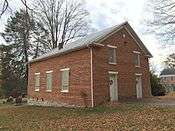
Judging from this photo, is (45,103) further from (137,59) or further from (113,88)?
(137,59)

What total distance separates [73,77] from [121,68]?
4573 mm

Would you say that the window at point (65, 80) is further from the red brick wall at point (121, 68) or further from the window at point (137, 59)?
the window at point (137, 59)

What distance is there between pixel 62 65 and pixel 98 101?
590 centimetres

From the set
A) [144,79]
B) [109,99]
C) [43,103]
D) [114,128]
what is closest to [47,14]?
[43,103]

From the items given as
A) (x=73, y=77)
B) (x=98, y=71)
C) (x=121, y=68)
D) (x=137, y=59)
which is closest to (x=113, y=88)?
(x=121, y=68)

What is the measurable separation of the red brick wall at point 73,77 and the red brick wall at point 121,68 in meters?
0.79

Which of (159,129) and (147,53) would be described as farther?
(147,53)

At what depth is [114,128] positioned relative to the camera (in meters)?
13.0

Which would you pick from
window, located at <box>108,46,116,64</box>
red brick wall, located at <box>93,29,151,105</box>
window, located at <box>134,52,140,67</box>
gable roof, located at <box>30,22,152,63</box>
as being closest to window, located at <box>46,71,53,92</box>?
gable roof, located at <box>30,22,152,63</box>

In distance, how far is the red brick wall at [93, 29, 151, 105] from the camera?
23219 millimetres

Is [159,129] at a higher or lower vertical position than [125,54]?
lower

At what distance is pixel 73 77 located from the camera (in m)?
24.8

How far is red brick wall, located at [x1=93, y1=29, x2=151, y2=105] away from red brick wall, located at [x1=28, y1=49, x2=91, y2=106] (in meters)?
0.79

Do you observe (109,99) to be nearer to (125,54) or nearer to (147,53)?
(125,54)
